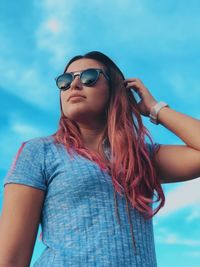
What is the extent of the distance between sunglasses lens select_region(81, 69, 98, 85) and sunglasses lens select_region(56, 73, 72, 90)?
116 mm

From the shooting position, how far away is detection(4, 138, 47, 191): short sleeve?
2924mm

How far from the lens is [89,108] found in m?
3.37

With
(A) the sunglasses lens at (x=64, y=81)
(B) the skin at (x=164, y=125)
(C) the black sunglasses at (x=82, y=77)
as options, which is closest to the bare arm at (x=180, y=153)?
(B) the skin at (x=164, y=125)

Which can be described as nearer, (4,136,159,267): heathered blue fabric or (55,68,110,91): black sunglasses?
(4,136,159,267): heathered blue fabric

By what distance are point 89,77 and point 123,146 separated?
0.60 meters

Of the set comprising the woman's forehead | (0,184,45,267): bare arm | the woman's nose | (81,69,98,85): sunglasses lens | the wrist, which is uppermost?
the woman's forehead

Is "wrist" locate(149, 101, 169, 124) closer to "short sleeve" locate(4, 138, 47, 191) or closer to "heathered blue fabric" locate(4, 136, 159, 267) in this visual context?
"heathered blue fabric" locate(4, 136, 159, 267)

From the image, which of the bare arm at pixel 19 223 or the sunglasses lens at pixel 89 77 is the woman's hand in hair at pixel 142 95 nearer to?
the sunglasses lens at pixel 89 77

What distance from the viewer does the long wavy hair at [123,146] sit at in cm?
299

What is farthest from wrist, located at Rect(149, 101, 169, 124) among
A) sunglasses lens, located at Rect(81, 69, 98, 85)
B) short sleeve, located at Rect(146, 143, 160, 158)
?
sunglasses lens, located at Rect(81, 69, 98, 85)

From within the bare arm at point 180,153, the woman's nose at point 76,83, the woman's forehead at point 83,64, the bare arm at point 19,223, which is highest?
the woman's forehead at point 83,64

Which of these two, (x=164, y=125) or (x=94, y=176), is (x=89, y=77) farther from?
(x=94, y=176)

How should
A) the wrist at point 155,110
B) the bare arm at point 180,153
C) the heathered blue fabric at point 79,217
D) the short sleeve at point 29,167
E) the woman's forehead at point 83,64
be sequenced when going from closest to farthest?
1. the heathered blue fabric at point 79,217
2. the short sleeve at point 29,167
3. the bare arm at point 180,153
4. the wrist at point 155,110
5. the woman's forehead at point 83,64

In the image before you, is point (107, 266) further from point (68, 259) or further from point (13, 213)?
point (13, 213)
